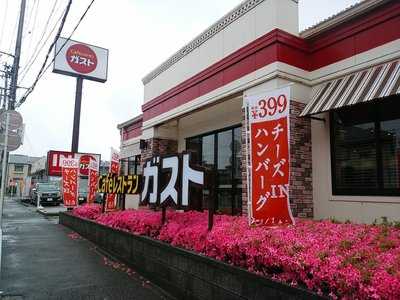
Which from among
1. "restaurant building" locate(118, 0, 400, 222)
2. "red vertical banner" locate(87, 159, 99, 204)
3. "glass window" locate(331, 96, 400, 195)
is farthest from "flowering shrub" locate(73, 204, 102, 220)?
"glass window" locate(331, 96, 400, 195)

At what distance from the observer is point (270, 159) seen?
223 inches

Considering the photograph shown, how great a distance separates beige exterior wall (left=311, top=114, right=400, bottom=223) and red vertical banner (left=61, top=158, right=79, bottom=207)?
13.3 metres

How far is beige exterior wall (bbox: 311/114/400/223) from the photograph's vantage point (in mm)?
6957

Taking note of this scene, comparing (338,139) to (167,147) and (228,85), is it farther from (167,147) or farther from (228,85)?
(167,147)

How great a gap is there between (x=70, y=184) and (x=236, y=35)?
40.6ft

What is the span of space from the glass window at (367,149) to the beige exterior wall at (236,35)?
97.2 inches

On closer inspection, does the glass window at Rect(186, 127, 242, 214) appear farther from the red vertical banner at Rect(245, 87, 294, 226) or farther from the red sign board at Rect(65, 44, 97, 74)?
the red sign board at Rect(65, 44, 97, 74)

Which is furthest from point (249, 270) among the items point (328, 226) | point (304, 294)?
point (328, 226)

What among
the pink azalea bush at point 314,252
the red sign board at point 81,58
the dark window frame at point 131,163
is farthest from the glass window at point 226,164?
the red sign board at point 81,58

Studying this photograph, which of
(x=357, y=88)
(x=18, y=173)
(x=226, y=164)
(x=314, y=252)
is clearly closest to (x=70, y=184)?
(x=226, y=164)

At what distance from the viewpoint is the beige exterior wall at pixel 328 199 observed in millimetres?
6957

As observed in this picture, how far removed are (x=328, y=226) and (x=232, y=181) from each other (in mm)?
5103

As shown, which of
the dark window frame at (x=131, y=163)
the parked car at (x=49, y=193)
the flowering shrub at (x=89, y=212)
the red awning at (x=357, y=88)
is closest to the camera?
the red awning at (x=357, y=88)

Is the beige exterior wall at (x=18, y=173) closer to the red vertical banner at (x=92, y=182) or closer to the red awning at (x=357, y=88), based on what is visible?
the red vertical banner at (x=92, y=182)
